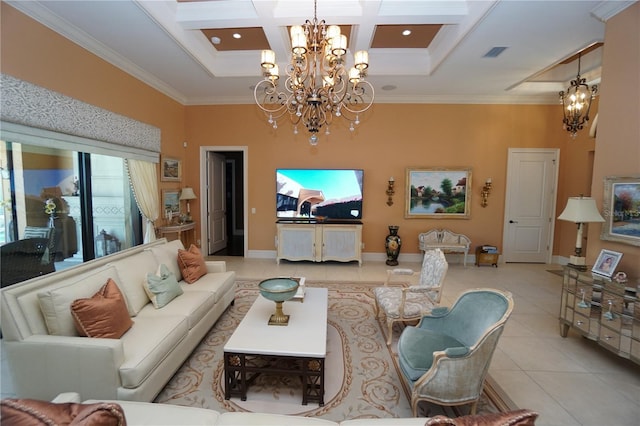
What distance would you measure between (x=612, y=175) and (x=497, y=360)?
215 cm

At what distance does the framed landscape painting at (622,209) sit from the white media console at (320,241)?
11.4 feet

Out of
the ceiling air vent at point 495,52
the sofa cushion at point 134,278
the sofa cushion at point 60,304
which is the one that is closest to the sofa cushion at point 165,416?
the sofa cushion at point 60,304

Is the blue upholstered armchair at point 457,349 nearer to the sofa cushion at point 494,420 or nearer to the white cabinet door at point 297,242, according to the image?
the sofa cushion at point 494,420

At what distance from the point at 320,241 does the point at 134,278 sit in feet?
11.2

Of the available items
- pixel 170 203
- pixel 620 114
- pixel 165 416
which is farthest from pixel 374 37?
pixel 165 416

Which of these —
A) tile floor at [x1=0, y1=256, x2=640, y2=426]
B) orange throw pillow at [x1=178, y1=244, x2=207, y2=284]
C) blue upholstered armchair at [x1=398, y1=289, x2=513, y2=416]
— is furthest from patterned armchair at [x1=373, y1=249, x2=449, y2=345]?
orange throw pillow at [x1=178, y1=244, x2=207, y2=284]

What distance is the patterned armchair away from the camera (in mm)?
2883

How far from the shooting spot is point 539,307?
3.88m

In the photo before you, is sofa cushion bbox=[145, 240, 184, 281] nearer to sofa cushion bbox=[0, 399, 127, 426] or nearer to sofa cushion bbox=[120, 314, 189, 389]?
sofa cushion bbox=[120, 314, 189, 389]

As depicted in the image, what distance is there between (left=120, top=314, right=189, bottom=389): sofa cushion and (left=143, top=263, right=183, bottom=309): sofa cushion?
144mm

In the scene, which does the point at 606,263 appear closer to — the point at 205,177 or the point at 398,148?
the point at 398,148

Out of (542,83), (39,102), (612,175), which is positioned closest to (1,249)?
(39,102)

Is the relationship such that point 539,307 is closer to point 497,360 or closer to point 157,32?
point 497,360

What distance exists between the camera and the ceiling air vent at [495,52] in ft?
12.5
